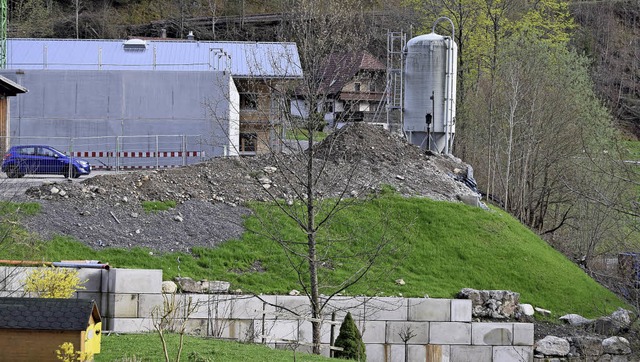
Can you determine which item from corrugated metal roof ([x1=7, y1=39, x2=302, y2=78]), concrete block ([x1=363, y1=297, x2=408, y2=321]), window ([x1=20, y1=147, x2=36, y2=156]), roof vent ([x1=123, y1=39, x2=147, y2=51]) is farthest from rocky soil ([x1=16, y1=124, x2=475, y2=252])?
roof vent ([x1=123, y1=39, x2=147, y2=51])

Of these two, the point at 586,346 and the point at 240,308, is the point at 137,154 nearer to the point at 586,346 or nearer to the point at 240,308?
the point at 240,308

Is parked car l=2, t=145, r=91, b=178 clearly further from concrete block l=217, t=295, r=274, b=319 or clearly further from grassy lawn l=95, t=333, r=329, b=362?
grassy lawn l=95, t=333, r=329, b=362

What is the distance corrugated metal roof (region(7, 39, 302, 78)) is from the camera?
159ft

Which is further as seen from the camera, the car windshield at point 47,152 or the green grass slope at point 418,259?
the car windshield at point 47,152

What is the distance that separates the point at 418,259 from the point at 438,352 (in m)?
4.04

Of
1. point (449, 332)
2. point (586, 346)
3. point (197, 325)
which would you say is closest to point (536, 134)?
point (586, 346)

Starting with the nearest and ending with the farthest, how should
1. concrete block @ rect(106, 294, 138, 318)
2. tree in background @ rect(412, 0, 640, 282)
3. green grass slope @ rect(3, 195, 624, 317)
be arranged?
1. concrete block @ rect(106, 294, 138, 318)
2. green grass slope @ rect(3, 195, 624, 317)
3. tree in background @ rect(412, 0, 640, 282)

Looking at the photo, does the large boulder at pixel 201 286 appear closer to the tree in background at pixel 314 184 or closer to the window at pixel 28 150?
the tree in background at pixel 314 184

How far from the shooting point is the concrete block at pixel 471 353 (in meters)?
20.8

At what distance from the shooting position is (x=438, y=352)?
2070 centimetres

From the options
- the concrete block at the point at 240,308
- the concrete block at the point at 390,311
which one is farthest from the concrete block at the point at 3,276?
the concrete block at the point at 390,311

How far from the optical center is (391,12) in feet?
252

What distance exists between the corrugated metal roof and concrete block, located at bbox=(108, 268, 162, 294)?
29.7 m

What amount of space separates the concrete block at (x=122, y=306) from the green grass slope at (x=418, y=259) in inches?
132
